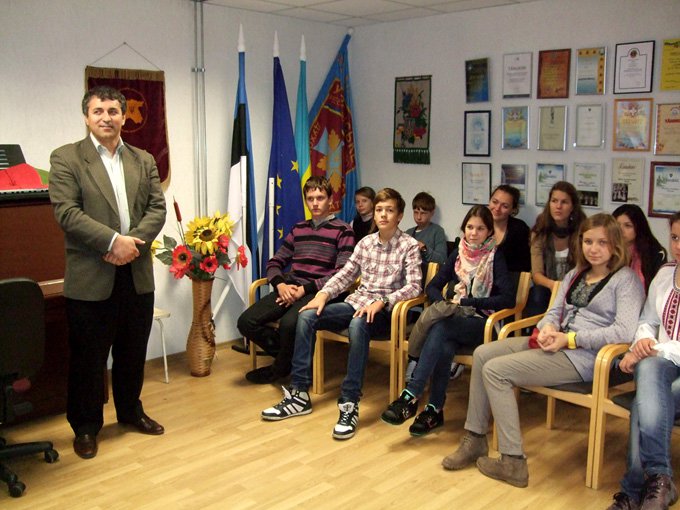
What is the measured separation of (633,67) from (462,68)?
47.5 inches

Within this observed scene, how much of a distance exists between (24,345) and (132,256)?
0.62 meters

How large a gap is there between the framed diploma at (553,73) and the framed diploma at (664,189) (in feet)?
2.48

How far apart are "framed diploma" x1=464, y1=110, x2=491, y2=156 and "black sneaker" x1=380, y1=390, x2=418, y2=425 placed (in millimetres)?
2053

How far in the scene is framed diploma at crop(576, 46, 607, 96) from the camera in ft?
14.8

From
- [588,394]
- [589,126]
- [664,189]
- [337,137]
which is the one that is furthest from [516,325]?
[337,137]

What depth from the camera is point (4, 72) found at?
4.03 meters

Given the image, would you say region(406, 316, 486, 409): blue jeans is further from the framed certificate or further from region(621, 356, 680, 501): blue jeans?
the framed certificate

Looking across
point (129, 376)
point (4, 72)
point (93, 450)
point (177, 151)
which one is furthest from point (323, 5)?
point (93, 450)

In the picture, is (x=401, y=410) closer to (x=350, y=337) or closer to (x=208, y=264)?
(x=350, y=337)

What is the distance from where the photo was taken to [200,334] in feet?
15.3

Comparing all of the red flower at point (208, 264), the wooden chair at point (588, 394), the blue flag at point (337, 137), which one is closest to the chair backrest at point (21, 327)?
the red flower at point (208, 264)

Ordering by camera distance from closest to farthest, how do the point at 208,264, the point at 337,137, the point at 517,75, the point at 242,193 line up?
the point at 208,264
the point at 517,75
the point at 242,193
the point at 337,137

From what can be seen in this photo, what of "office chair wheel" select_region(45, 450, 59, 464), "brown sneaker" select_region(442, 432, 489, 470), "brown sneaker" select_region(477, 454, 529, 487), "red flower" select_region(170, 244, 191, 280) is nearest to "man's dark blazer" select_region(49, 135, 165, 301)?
"office chair wheel" select_region(45, 450, 59, 464)

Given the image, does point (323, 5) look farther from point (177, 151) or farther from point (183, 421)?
point (183, 421)
